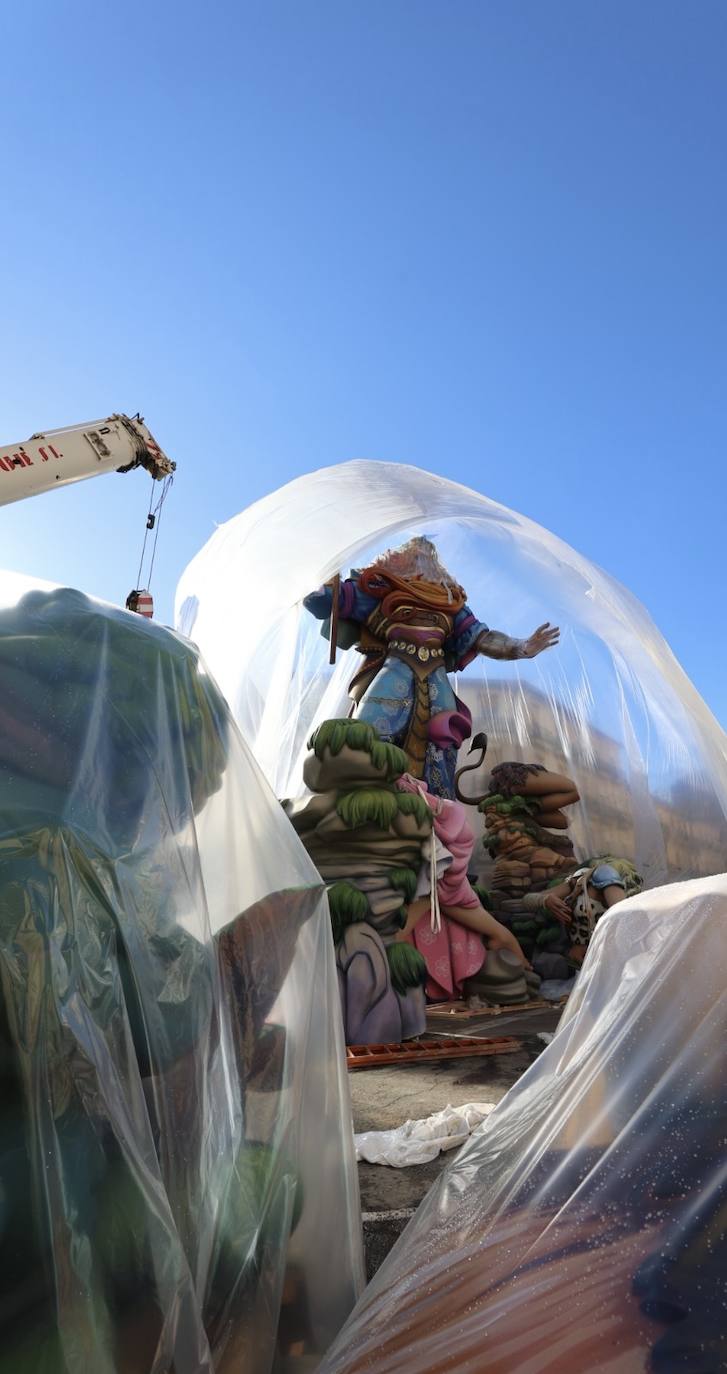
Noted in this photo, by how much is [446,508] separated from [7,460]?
2.94 m

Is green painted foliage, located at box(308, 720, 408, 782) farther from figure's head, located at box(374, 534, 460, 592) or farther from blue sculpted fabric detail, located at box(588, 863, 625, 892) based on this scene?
figure's head, located at box(374, 534, 460, 592)

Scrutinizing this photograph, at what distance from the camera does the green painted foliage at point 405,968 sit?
3781 mm

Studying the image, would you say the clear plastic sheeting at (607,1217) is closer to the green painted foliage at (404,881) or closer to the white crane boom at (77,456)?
the green painted foliage at (404,881)

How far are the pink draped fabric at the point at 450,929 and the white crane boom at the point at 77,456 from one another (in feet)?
9.61

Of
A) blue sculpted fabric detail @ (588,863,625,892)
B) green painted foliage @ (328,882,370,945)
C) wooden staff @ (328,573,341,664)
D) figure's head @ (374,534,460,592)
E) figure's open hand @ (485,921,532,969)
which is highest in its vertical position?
figure's head @ (374,534,460,592)

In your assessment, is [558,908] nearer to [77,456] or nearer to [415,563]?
[415,563]

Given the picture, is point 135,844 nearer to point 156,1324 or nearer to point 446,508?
point 156,1324

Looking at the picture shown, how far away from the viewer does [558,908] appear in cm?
543

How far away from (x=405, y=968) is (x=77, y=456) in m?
3.85

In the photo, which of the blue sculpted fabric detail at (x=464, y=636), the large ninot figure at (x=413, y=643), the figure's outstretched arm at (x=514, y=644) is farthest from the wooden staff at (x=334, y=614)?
the figure's outstretched arm at (x=514, y=644)

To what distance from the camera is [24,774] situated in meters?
1.09

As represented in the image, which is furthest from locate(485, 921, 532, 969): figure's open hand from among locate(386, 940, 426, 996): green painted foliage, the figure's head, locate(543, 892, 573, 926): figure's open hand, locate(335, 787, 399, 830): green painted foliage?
the figure's head

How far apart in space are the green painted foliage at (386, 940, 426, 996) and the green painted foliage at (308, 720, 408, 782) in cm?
79

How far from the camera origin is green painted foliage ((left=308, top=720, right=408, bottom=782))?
4023mm
